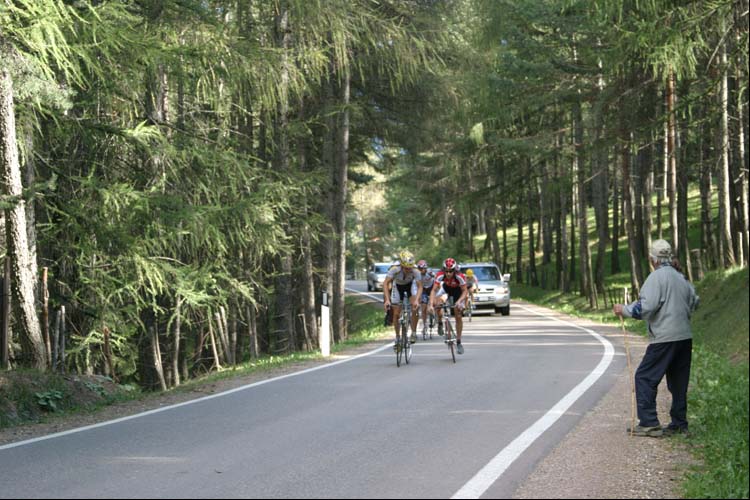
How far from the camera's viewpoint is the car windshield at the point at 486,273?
3347 cm

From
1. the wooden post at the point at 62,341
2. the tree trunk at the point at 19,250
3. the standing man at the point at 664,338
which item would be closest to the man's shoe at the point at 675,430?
the standing man at the point at 664,338

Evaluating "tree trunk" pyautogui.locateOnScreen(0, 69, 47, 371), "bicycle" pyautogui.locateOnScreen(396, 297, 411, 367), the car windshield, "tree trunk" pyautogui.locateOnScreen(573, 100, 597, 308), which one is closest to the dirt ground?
"tree trunk" pyautogui.locateOnScreen(0, 69, 47, 371)

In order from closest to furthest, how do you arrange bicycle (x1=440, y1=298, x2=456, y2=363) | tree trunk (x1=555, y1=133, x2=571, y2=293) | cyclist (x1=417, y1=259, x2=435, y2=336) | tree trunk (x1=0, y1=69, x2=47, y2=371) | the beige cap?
the beige cap < tree trunk (x1=0, y1=69, x2=47, y2=371) < bicycle (x1=440, y1=298, x2=456, y2=363) < cyclist (x1=417, y1=259, x2=435, y2=336) < tree trunk (x1=555, y1=133, x2=571, y2=293)

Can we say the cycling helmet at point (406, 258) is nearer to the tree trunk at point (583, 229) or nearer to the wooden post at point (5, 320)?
the wooden post at point (5, 320)

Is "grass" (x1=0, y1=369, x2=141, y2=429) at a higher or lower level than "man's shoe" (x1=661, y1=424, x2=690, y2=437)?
higher

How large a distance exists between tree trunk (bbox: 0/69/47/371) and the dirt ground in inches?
76.6

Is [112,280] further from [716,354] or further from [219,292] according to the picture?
[716,354]

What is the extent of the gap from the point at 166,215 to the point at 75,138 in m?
2.46

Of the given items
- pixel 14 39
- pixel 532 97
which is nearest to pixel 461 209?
pixel 532 97

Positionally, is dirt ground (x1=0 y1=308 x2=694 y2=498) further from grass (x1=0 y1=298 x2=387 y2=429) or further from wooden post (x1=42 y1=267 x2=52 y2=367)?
wooden post (x1=42 y1=267 x2=52 y2=367)

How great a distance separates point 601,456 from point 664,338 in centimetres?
156

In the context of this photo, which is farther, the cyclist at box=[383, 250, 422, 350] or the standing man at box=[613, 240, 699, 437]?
the cyclist at box=[383, 250, 422, 350]

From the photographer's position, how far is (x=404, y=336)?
1552 centimetres

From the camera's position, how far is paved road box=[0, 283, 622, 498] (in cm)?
662
